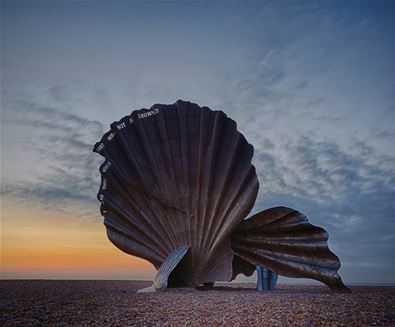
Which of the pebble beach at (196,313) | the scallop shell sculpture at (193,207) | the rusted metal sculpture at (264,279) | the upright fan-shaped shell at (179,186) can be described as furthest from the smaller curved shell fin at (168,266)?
the rusted metal sculpture at (264,279)

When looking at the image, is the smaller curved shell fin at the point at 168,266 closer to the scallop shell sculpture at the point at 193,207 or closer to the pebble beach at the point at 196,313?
the scallop shell sculpture at the point at 193,207

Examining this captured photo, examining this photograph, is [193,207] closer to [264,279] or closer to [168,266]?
[168,266]

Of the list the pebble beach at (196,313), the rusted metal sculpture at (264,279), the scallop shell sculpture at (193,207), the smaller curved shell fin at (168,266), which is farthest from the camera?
the rusted metal sculpture at (264,279)

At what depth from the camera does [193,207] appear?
443 inches

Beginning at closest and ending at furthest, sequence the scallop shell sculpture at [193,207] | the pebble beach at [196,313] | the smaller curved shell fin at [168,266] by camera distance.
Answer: the pebble beach at [196,313] < the smaller curved shell fin at [168,266] < the scallop shell sculpture at [193,207]

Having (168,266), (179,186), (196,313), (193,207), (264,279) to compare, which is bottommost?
(196,313)

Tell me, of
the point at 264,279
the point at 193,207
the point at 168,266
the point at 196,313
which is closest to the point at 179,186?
the point at 193,207

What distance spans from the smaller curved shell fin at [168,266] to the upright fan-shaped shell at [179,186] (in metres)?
0.27

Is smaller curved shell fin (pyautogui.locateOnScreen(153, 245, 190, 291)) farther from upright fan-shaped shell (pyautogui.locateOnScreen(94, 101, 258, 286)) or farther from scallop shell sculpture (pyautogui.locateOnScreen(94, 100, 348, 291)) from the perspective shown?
upright fan-shaped shell (pyautogui.locateOnScreen(94, 101, 258, 286))

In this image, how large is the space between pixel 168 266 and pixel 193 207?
1793 mm

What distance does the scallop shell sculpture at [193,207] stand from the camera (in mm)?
10883

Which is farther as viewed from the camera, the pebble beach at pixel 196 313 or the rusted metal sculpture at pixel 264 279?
the rusted metal sculpture at pixel 264 279

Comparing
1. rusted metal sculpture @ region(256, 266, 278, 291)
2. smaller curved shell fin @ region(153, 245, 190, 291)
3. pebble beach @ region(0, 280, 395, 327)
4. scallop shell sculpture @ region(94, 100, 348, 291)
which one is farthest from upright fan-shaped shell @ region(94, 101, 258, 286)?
pebble beach @ region(0, 280, 395, 327)

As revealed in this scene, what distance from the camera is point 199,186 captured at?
Result: 11484 millimetres
